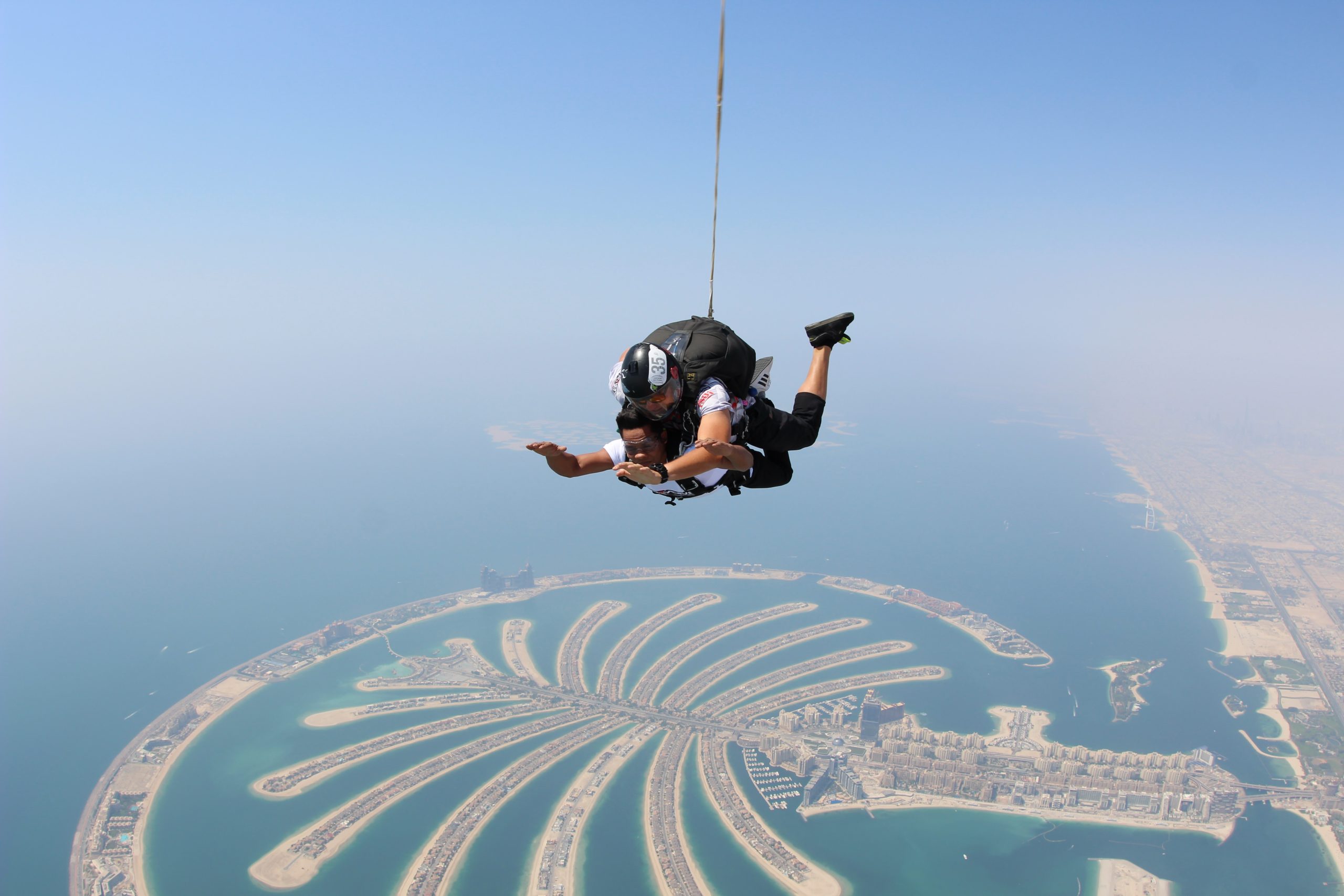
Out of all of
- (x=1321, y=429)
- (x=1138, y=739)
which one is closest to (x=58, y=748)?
(x=1138, y=739)

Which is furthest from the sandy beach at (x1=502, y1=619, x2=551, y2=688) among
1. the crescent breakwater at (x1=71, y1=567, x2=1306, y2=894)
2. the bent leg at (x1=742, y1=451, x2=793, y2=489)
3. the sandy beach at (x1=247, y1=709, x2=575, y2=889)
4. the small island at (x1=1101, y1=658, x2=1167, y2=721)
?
the bent leg at (x1=742, y1=451, x2=793, y2=489)

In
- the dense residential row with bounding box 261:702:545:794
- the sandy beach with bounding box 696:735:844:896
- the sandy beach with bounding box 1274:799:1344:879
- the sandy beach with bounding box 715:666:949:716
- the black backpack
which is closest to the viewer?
the black backpack

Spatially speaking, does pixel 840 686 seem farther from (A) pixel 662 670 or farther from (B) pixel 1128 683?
(B) pixel 1128 683

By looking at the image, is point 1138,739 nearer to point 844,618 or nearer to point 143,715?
point 844,618

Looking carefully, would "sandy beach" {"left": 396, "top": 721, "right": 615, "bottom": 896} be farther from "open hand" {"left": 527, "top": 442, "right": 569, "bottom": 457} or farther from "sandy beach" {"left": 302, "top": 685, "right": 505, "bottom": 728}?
"open hand" {"left": 527, "top": 442, "right": 569, "bottom": 457}

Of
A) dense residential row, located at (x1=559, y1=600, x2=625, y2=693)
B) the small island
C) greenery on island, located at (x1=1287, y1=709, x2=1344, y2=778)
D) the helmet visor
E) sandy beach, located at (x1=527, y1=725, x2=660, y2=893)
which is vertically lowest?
sandy beach, located at (x1=527, y1=725, x2=660, y2=893)

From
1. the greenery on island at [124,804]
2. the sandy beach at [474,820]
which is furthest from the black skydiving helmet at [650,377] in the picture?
the greenery on island at [124,804]
